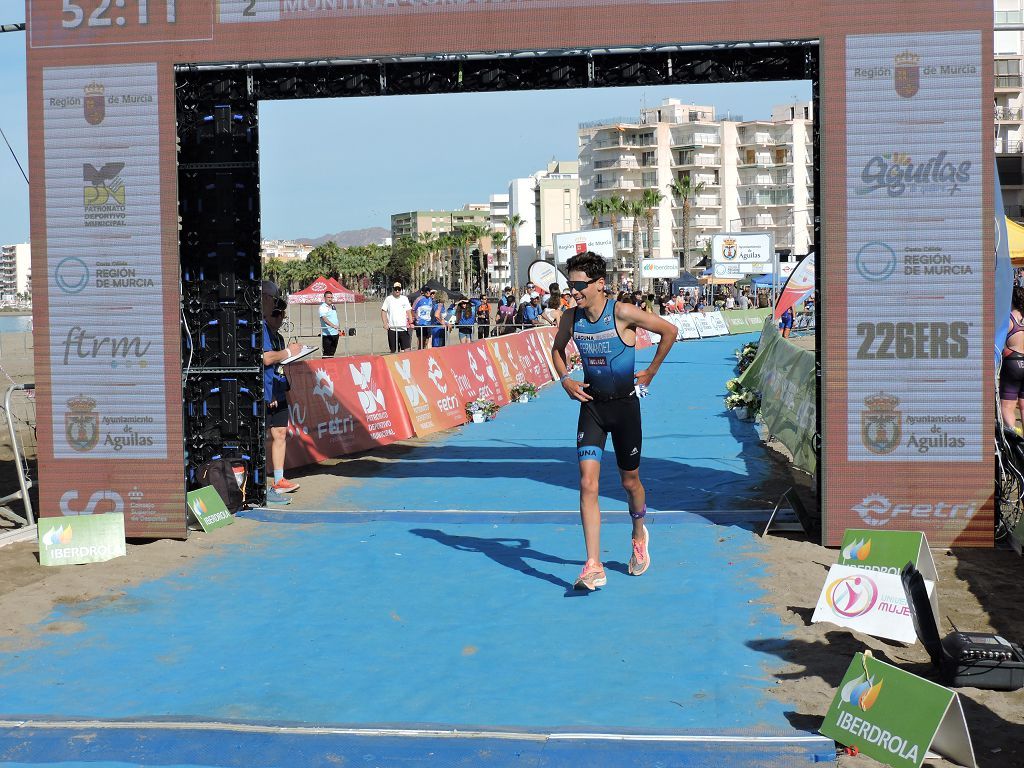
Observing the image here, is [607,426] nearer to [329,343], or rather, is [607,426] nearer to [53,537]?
[53,537]

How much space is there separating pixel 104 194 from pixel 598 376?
14.8 ft

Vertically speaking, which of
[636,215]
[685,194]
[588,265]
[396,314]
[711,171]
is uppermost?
[711,171]

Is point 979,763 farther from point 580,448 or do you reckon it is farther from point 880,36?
point 880,36

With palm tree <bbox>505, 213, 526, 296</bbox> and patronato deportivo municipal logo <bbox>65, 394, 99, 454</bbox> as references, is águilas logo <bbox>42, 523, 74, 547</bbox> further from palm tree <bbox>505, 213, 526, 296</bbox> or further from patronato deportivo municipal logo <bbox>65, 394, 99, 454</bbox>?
palm tree <bbox>505, 213, 526, 296</bbox>

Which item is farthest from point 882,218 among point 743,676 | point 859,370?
point 743,676

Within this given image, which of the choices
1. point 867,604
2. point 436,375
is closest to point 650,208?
point 436,375

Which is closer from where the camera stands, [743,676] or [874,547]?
[743,676]

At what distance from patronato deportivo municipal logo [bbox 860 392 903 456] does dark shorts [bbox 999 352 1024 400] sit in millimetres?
4312

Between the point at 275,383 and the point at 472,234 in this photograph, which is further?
the point at 472,234

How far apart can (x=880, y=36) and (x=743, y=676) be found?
502cm

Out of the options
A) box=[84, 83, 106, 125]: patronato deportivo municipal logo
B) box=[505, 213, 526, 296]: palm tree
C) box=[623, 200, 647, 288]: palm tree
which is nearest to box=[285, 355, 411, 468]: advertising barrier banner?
box=[84, 83, 106, 125]: patronato deportivo municipal logo

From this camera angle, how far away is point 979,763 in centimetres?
430

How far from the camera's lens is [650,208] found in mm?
120375

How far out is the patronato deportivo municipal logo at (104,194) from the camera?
8.93m
